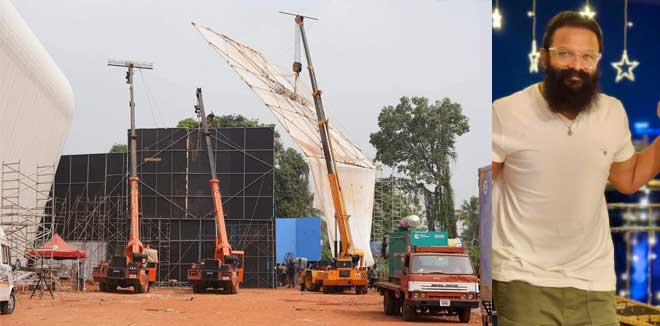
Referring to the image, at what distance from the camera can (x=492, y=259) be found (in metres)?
2.61

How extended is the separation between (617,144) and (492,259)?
0.51 metres

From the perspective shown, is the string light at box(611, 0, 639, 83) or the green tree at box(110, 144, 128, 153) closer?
the string light at box(611, 0, 639, 83)

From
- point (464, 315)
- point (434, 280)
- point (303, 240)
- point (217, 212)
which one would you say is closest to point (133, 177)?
point (217, 212)

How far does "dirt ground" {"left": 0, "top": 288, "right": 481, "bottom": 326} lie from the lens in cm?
754

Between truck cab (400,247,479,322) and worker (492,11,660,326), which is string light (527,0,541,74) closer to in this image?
worker (492,11,660,326)

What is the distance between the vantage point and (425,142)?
14.6 feet

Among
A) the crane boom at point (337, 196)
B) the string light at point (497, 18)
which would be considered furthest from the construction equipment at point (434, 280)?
the string light at point (497, 18)

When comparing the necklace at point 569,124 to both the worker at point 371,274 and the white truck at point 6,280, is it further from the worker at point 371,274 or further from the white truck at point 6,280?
the worker at point 371,274

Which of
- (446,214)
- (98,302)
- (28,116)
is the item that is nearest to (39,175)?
(28,116)

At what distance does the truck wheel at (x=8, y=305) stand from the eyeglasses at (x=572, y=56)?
7.00 meters

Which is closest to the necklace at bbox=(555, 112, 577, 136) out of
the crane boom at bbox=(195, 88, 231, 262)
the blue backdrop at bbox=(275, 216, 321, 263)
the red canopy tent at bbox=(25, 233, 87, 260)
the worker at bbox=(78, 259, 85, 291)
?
the crane boom at bbox=(195, 88, 231, 262)

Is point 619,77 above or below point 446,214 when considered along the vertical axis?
above

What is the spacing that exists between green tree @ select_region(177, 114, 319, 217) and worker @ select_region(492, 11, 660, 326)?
554 centimetres

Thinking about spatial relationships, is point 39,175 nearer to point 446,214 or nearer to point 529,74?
point 446,214
